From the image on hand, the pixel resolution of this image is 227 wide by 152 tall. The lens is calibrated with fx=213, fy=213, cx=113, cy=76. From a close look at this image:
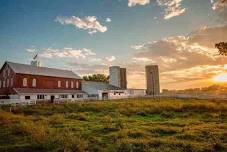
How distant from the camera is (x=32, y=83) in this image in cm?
4453

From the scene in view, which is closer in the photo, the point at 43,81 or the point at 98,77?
the point at 43,81

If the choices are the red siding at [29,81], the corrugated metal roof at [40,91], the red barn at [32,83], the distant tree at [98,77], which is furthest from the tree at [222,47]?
the distant tree at [98,77]

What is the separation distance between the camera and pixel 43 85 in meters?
47.2

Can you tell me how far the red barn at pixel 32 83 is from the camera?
4131cm

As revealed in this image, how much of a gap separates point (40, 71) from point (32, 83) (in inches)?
174

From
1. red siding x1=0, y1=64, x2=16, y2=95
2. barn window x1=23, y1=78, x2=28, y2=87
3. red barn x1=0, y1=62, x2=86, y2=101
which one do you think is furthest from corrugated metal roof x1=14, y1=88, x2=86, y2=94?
red siding x1=0, y1=64, x2=16, y2=95

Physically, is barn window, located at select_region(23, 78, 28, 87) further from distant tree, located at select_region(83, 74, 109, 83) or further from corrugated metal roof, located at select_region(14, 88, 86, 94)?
distant tree, located at select_region(83, 74, 109, 83)

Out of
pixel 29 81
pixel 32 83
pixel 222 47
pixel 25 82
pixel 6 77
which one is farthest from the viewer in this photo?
pixel 32 83

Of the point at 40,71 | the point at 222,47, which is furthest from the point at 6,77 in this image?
the point at 222,47

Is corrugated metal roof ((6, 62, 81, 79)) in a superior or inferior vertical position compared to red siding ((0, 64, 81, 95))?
superior

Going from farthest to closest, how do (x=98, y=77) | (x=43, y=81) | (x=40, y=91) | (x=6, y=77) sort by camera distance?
(x=98, y=77), (x=43, y=81), (x=40, y=91), (x=6, y=77)

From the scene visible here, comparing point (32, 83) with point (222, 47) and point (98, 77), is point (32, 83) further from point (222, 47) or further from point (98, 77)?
point (98, 77)

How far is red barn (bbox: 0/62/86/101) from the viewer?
136 feet

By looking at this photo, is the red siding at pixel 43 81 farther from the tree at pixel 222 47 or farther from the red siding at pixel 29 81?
the tree at pixel 222 47
